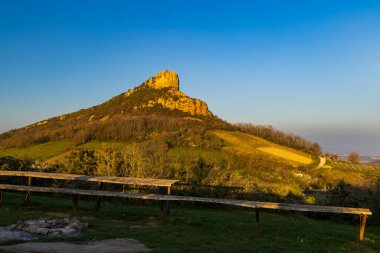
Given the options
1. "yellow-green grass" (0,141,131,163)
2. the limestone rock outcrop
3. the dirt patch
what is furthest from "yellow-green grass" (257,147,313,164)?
the limestone rock outcrop

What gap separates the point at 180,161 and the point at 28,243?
454 inches

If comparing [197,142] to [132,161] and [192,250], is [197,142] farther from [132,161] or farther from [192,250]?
[192,250]

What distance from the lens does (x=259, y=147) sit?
179ft

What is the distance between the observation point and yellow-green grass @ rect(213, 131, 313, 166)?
166ft

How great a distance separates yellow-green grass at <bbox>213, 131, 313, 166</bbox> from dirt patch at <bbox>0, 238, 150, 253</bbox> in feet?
138

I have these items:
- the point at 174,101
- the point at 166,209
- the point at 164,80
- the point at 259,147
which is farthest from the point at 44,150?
the point at 164,80

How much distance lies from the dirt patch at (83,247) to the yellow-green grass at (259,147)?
42141mm

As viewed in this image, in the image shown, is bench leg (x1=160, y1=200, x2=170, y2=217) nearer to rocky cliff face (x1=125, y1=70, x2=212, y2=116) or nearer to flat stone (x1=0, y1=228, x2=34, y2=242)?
flat stone (x1=0, y1=228, x2=34, y2=242)

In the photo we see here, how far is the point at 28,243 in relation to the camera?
6.26 meters

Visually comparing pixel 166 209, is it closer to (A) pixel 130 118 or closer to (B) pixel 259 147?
(B) pixel 259 147

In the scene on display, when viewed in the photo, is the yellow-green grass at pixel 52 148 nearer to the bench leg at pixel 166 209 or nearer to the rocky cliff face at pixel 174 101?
the rocky cliff face at pixel 174 101

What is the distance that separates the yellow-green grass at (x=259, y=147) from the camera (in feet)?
166

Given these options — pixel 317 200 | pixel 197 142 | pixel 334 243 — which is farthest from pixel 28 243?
pixel 197 142

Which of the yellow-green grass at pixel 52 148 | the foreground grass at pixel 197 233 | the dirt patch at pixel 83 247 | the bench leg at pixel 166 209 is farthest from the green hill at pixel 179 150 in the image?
the dirt patch at pixel 83 247
